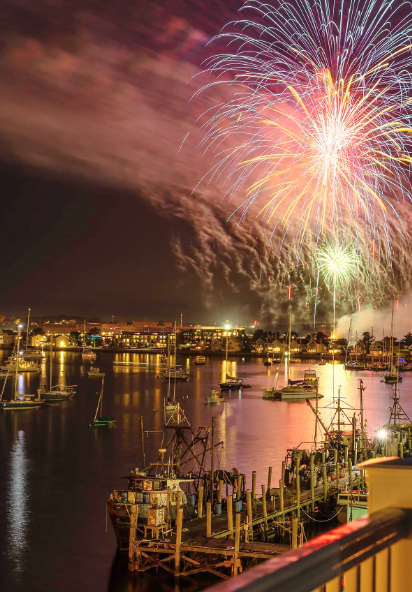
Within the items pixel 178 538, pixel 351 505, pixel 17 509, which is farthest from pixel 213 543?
pixel 17 509

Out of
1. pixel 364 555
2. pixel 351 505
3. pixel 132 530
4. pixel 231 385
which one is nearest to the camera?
pixel 364 555

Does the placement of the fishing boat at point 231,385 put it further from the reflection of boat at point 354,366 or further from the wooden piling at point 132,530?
the wooden piling at point 132,530

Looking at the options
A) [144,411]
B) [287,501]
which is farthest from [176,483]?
[144,411]

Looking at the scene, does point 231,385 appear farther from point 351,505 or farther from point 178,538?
point 178,538

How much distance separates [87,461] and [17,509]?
6.94 m

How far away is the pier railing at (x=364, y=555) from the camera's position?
144 centimetres

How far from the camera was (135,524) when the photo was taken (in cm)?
1239

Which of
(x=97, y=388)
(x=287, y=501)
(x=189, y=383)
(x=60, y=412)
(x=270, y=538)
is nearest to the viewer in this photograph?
(x=270, y=538)

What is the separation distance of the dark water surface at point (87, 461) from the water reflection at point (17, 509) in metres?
0.03

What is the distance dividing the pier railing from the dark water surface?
435 inches

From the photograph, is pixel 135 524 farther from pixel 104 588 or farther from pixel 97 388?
pixel 97 388

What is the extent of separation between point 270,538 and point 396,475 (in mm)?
12390

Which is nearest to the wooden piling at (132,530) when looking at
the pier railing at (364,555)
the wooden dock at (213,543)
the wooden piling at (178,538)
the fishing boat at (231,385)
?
the wooden dock at (213,543)

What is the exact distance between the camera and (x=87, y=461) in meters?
24.9
